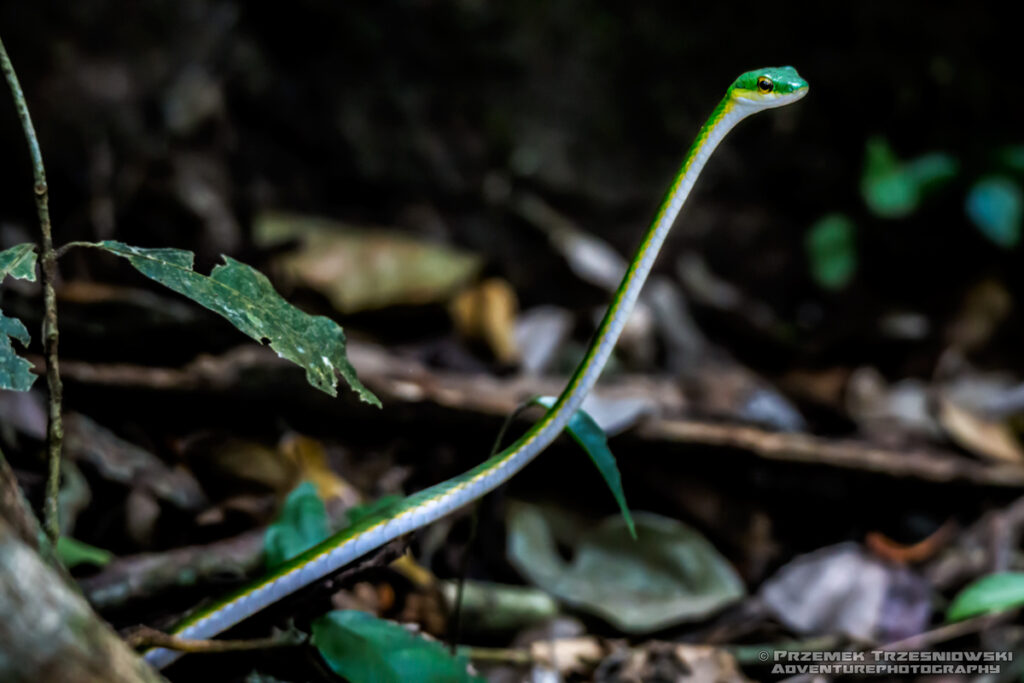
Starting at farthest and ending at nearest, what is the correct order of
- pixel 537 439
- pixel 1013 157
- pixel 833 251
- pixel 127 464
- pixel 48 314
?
pixel 833 251 → pixel 1013 157 → pixel 127 464 → pixel 537 439 → pixel 48 314

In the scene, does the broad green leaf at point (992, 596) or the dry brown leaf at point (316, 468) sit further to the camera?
the dry brown leaf at point (316, 468)

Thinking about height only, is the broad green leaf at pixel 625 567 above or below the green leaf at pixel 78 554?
below

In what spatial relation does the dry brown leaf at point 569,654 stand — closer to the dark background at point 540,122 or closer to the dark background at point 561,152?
the dark background at point 561,152

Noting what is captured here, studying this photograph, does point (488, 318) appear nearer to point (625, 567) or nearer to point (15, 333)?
point (625, 567)

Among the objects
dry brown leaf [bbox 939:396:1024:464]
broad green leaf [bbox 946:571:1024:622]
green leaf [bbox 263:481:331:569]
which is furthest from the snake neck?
dry brown leaf [bbox 939:396:1024:464]

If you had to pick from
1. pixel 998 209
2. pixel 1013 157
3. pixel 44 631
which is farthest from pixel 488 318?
pixel 1013 157

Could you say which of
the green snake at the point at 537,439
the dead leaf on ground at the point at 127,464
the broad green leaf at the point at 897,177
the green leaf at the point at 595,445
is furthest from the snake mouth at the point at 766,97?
the broad green leaf at the point at 897,177
